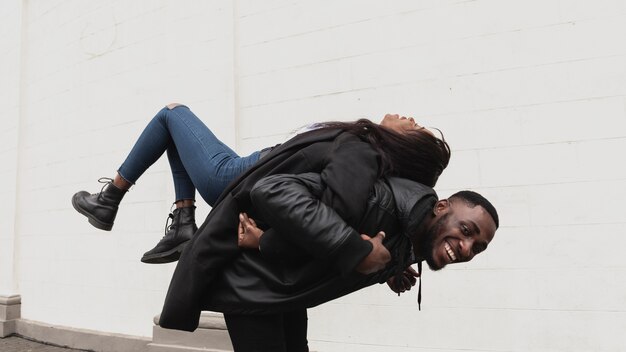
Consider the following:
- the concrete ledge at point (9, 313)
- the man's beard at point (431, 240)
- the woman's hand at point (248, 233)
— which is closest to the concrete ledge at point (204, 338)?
the woman's hand at point (248, 233)

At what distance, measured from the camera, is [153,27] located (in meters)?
4.61

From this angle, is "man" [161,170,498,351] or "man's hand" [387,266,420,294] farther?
"man's hand" [387,266,420,294]

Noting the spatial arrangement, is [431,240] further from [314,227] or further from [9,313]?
[9,313]

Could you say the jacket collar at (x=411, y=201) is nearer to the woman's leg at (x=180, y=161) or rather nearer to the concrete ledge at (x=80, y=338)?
the woman's leg at (x=180, y=161)

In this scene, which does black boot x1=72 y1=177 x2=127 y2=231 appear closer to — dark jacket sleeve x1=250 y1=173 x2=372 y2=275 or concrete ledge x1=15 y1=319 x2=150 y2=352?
dark jacket sleeve x1=250 y1=173 x2=372 y2=275

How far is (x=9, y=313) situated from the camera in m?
5.55

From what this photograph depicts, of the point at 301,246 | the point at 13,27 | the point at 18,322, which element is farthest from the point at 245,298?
the point at 13,27

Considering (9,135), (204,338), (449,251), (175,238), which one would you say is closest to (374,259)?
(449,251)

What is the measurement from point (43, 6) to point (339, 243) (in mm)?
6073

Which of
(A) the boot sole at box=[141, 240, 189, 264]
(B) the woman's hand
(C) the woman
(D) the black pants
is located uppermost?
(C) the woman

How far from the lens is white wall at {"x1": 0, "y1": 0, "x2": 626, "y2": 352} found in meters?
3.09

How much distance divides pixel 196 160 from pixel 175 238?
44 centimetres

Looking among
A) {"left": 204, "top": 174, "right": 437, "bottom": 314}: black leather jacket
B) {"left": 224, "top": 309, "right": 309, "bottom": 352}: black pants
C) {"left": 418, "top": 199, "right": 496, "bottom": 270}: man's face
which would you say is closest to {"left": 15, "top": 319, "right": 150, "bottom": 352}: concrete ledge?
{"left": 224, "top": 309, "right": 309, "bottom": 352}: black pants

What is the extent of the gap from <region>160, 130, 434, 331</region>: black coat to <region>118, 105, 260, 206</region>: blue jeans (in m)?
0.28
